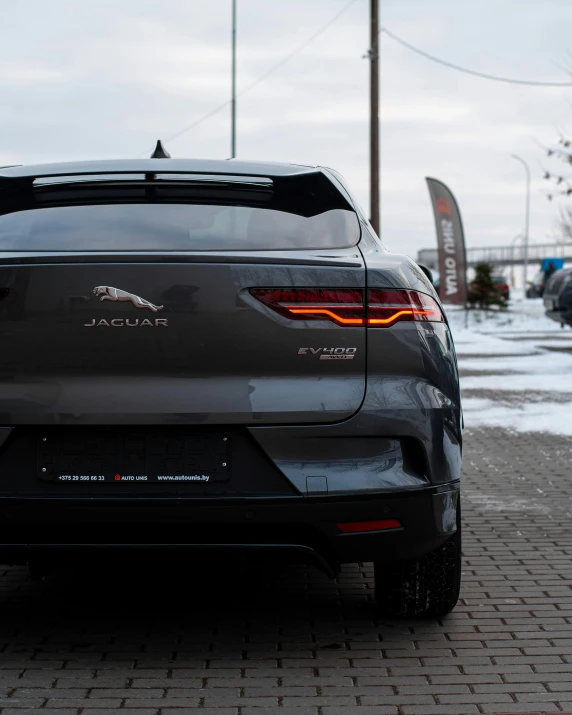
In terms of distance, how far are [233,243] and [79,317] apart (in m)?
0.61

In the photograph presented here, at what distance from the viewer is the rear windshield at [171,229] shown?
3.81 metres

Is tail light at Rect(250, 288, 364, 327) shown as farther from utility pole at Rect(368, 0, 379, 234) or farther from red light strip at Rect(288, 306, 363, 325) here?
utility pole at Rect(368, 0, 379, 234)

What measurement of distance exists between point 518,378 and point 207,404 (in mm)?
12806

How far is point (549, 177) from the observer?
26.0 metres

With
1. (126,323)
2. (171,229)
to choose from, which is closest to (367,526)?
(126,323)

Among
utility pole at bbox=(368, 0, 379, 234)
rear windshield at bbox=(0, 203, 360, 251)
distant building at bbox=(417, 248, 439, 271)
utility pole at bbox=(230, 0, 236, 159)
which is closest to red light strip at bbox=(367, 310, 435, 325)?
rear windshield at bbox=(0, 203, 360, 251)

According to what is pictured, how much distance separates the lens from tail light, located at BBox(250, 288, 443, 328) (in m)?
3.57

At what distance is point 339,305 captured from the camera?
3598 millimetres

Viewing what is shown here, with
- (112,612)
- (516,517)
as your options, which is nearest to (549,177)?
(516,517)

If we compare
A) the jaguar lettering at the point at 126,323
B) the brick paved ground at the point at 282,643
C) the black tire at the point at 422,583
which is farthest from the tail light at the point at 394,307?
the brick paved ground at the point at 282,643

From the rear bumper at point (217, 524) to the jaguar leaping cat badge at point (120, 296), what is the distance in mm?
594

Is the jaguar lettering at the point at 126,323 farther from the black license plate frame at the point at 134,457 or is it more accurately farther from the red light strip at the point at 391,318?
the red light strip at the point at 391,318

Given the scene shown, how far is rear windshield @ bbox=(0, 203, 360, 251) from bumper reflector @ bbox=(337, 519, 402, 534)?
933 mm

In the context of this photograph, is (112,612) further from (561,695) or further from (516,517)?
(516,517)
